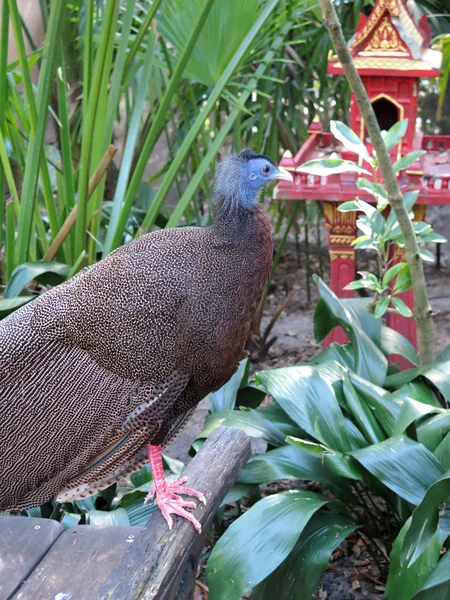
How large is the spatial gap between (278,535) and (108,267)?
751mm

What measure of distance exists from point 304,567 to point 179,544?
0.54 m

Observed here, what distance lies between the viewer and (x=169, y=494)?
1583 mm

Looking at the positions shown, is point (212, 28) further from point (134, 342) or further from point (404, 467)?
point (404, 467)

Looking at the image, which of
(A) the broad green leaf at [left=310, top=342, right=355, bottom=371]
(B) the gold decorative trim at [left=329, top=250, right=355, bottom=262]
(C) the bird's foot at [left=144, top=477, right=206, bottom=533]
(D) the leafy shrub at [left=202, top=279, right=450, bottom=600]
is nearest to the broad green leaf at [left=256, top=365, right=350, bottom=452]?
(D) the leafy shrub at [left=202, top=279, right=450, bottom=600]

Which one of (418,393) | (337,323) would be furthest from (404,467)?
(337,323)

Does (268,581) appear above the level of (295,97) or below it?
below

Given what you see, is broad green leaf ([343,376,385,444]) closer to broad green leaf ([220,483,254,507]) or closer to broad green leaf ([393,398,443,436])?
broad green leaf ([393,398,443,436])

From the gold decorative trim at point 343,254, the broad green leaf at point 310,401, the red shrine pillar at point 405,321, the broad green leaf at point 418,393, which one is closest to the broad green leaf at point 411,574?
the broad green leaf at point 310,401

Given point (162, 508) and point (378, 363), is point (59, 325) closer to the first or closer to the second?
point (162, 508)

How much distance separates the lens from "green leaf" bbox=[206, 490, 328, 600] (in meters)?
1.71

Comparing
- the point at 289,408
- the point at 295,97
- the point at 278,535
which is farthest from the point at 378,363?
the point at 295,97

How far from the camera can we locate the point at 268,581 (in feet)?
6.21

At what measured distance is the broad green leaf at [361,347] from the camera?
2.42 m

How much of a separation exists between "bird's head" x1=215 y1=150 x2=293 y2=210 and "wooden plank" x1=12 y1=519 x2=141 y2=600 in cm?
72
